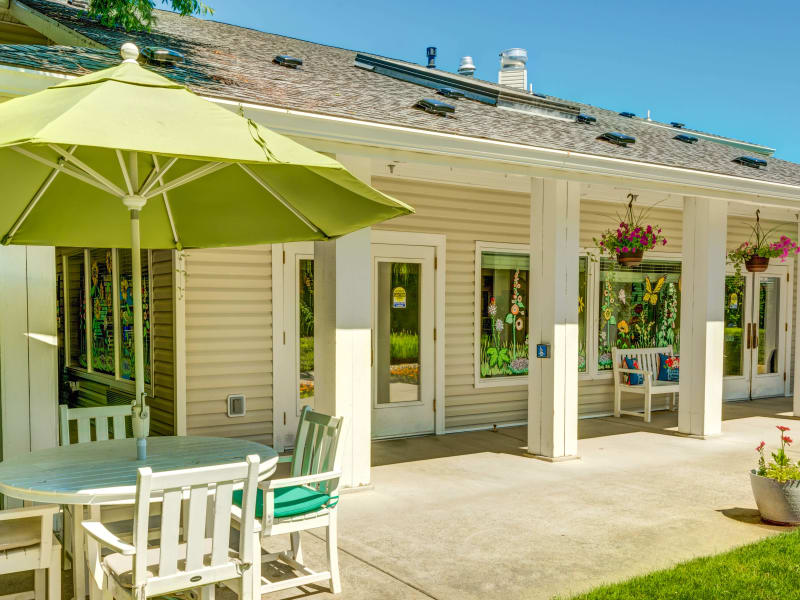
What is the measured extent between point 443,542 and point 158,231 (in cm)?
283

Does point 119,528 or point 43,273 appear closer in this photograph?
point 119,528

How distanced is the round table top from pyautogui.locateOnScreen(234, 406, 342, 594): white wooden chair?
23cm

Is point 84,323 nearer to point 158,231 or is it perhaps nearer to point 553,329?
point 158,231

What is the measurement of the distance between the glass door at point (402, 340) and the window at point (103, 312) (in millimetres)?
2528

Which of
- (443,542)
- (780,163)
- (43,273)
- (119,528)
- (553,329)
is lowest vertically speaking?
(443,542)

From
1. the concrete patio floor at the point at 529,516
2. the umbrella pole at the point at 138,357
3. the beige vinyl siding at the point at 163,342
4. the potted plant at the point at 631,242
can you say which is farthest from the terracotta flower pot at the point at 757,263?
the umbrella pole at the point at 138,357

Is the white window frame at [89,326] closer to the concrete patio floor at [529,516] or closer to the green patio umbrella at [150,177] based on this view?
the concrete patio floor at [529,516]

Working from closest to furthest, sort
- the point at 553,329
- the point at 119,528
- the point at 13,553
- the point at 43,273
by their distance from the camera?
the point at 13,553 < the point at 119,528 < the point at 43,273 < the point at 553,329

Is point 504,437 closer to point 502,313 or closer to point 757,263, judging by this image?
point 502,313

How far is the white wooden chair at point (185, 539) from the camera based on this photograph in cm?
279

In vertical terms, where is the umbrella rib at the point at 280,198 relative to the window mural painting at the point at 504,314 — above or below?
above

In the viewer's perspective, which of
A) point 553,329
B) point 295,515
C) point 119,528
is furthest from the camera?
point 553,329

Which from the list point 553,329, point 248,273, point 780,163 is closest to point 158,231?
point 248,273

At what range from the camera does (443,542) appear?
4.82m
